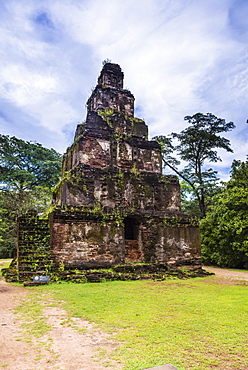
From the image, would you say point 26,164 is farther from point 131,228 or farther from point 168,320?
point 168,320

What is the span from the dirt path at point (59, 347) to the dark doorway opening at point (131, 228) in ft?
21.9

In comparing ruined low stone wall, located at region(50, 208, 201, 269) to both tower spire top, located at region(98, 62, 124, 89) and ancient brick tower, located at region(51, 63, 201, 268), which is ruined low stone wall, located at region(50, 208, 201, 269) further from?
tower spire top, located at region(98, 62, 124, 89)

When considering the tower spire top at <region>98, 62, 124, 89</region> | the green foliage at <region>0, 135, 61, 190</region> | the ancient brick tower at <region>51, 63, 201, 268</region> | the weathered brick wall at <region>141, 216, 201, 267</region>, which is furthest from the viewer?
the green foliage at <region>0, 135, 61, 190</region>

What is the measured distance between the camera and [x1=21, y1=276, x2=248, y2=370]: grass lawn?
2.93m

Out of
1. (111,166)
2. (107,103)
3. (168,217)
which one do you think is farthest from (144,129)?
(168,217)

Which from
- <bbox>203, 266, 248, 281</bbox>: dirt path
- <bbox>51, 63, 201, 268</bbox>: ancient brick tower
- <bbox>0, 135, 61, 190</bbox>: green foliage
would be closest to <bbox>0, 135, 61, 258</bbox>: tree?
<bbox>0, 135, 61, 190</bbox>: green foliage

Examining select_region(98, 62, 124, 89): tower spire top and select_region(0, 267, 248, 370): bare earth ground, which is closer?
select_region(0, 267, 248, 370): bare earth ground

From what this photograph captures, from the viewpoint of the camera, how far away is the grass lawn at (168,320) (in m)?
2.93

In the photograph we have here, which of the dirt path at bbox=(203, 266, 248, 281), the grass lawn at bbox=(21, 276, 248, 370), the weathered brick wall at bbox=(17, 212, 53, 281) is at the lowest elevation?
the dirt path at bbox=(203, 266, 248, 281)

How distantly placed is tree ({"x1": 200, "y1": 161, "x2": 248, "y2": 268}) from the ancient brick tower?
3614 mm

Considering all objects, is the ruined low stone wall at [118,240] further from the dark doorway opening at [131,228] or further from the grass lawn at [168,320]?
the grass lawn at [168,320]

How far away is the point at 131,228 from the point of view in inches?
459

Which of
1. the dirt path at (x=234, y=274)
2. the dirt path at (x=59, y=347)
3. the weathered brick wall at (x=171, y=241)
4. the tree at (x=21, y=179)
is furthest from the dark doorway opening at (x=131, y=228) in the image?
the tree at (x=21, y=179)

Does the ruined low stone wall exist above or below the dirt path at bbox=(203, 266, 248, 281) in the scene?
above
